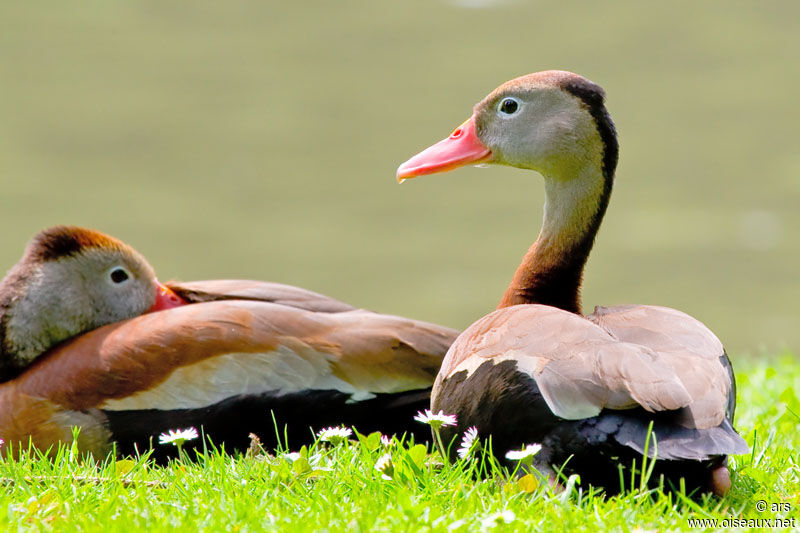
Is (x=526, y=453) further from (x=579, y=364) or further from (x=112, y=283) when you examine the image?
(x=112, y=283)

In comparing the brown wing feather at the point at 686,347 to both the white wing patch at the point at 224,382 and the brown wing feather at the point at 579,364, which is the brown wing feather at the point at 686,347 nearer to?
the brown wing feather at the point at 579,364

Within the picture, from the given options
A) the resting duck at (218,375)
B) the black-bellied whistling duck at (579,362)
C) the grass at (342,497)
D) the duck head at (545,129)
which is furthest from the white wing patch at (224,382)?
the duck head at (545,129)

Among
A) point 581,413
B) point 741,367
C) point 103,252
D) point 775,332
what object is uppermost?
point 103,252

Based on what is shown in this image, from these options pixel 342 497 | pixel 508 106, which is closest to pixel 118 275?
pixel 508 106

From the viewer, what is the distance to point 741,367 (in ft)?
21.4

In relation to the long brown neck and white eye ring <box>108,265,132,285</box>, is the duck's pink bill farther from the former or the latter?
the long brown neck

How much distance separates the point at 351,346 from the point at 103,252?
1212 mm

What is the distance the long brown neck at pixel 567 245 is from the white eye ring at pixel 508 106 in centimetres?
37

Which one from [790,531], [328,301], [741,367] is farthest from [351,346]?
[741,367]

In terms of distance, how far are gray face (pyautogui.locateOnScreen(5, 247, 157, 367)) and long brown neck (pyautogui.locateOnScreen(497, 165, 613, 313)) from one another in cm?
165

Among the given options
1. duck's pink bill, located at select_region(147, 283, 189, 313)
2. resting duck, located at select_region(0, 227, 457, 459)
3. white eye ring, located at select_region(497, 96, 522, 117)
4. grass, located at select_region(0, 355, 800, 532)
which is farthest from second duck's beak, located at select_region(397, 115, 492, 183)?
grass, located at select_region(0, 355, 800, 532)

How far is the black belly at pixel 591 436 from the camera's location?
3.19 meters

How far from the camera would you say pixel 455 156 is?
4.82m

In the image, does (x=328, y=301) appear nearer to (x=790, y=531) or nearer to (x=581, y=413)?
(x=581, y=413)
